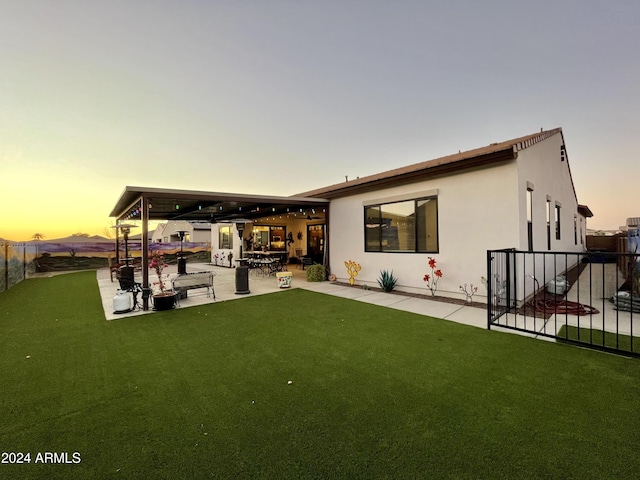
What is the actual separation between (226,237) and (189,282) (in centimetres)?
1001

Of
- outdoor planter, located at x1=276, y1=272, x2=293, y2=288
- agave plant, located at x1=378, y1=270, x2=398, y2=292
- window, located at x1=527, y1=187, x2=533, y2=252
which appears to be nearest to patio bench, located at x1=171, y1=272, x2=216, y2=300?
outdoor planter, located at x1=276, y1=272, x2=293, y2=288

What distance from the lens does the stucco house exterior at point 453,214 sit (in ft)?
19.9

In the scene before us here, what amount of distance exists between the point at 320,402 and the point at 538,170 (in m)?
8.63

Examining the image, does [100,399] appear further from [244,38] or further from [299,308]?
[244,38]

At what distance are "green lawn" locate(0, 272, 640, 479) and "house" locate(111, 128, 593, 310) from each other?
7.49 feet

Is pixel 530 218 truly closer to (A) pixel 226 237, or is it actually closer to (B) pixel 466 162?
(B) pixel 466 162

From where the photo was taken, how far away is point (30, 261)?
13.6 meters

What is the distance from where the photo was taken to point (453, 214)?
269 inches

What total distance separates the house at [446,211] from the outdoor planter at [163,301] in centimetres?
164

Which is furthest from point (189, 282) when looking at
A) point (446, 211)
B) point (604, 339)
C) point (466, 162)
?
point (604, 339)

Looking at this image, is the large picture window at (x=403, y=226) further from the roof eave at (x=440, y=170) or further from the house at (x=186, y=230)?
the house at (x=186, y=230)

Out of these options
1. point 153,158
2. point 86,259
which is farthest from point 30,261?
point 153,158

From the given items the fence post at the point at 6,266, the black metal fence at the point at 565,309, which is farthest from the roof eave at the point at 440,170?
the fence post at the point at 6,266

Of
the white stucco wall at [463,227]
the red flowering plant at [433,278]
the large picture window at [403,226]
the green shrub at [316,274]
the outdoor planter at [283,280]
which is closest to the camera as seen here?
the white stucco wall at [463,227]
